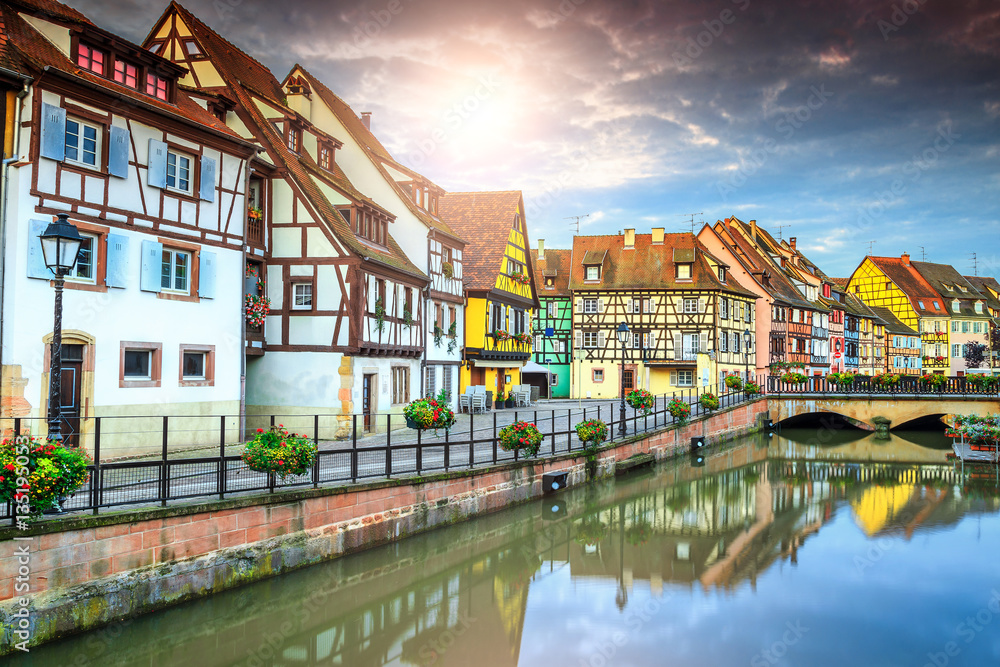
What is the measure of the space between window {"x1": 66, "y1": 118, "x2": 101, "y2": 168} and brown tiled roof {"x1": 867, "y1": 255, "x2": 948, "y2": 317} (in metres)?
79.5

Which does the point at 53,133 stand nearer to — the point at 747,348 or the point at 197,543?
the point at 197,543

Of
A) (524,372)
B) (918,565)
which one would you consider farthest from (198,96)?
(524,372)

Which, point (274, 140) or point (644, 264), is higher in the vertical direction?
point (274, 140)

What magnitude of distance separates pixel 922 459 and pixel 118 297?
32979mm

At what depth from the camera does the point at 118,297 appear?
1670 cm

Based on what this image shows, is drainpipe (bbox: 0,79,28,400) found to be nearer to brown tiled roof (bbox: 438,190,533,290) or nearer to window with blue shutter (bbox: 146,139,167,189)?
window with blue shutter (bbox: 146,139,167,189)

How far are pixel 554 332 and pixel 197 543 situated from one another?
4052 cm

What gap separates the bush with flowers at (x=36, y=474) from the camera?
30.7ft

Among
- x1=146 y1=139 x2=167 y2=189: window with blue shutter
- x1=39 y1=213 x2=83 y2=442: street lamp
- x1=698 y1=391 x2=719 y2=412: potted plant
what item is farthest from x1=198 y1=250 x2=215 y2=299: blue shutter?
x1=698 y1=391 x2=719 y2=412: potted plant

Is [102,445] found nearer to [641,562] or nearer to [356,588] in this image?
[356,588]

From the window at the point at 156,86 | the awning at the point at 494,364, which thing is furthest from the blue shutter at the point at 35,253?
the awning at the point at 494,364

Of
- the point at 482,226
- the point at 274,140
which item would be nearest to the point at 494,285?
the point at 482,226

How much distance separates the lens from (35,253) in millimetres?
14969

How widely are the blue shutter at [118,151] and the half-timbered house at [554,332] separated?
1417 inches
